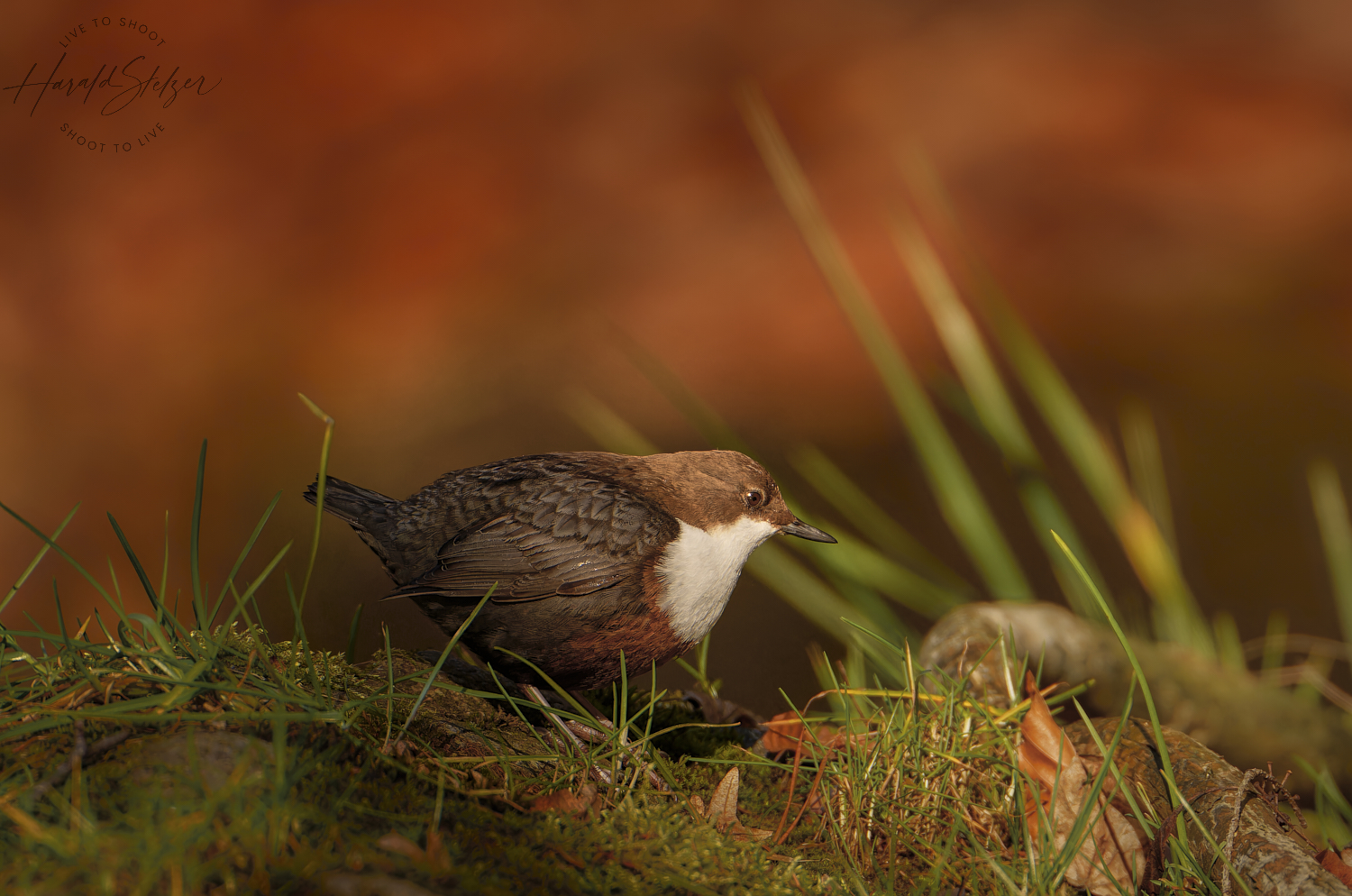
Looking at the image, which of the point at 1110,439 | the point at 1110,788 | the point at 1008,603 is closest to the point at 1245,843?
the point at 1110,788

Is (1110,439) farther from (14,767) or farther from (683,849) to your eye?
(14,767)

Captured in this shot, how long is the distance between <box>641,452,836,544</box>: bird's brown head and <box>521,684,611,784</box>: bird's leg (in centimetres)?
53

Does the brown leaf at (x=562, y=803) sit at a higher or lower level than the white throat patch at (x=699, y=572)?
higher

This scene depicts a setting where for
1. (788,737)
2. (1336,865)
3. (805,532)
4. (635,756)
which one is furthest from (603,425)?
(1336,865)

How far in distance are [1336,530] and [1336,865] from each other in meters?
1.68

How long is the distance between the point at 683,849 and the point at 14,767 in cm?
88

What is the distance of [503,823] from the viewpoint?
3.87 feet

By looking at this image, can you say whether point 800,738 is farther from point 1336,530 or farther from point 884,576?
point 1336,530

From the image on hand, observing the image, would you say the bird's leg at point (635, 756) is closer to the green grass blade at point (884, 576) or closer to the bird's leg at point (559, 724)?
the bird's leg at point (559, 724)

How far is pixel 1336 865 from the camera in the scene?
4.98 ft

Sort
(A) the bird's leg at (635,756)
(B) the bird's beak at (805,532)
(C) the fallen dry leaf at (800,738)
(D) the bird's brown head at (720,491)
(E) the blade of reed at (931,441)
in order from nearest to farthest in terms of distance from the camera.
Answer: (A) the bird's leg at (635,756) → (C) the fallen dry leaf at (800,738) → (D) the bird's brown head at (720,491) → (B) the bird's beak at (805,532) → (E) the blade of reed at (931,441)

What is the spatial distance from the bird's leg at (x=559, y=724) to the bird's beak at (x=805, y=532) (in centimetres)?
77

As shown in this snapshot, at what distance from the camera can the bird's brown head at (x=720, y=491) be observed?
2154 millimetres

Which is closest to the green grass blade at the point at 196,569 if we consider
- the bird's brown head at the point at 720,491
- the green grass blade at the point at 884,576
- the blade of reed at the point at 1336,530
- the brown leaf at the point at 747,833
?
the brown leaf at the point at 747,833
